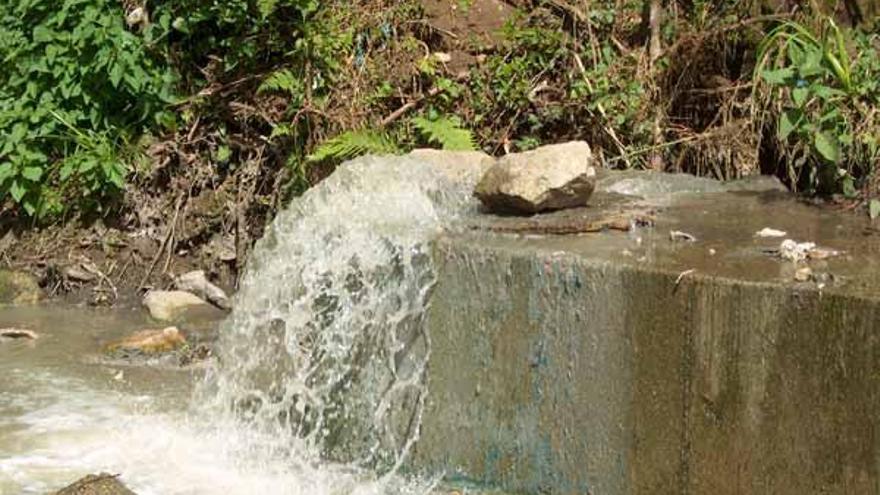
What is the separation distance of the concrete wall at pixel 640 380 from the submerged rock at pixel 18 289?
12.2ft

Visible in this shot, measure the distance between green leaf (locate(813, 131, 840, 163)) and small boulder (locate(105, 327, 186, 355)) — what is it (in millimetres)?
3465

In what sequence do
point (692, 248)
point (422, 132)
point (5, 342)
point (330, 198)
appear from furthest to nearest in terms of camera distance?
point (422, 132) → point (5, 342) → point (330, 198) → point (692, 248)

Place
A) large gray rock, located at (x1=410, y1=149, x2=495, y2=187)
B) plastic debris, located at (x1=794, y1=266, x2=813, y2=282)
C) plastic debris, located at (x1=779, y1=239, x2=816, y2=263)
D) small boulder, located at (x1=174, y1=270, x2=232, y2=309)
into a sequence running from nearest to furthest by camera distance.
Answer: plastic debris, located at (x1=794, y1=266, x2=813, y2=282)
plastic debris, located at (x1=779, y1=239, x2=816, y2=263)
large gray rock, located at (x1=410, y1=149, x2=495, y2=187)
small boulder, located at (x1=174, y1=270, x2=232, y2=309)

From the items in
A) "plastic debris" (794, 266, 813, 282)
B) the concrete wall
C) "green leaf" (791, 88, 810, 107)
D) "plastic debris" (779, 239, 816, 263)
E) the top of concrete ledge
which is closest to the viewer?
the concrete wall

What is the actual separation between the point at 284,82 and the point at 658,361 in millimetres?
4194

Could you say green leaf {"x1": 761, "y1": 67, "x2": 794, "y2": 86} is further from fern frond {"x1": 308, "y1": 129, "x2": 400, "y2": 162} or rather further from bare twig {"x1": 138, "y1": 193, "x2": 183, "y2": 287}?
bare twig {"x1": 138, "y1": 193, "x2": 183, "y2": 287}

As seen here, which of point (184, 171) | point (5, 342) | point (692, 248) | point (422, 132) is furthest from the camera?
point (184, 171)

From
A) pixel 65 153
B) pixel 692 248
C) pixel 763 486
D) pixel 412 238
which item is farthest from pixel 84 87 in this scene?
pixel 763 486

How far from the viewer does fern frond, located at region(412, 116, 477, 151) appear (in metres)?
7.57

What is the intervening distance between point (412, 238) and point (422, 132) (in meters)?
2.68

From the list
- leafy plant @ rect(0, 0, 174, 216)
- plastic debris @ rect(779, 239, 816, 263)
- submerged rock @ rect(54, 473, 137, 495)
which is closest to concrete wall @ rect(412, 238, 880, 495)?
plastic debris @ rect(779, 239, 816, 263)

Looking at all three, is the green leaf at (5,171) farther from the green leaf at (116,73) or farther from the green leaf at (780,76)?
the green leaf at (780,76)

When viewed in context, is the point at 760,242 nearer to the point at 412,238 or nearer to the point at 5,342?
the point at 412,238

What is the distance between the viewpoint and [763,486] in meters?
4.36
